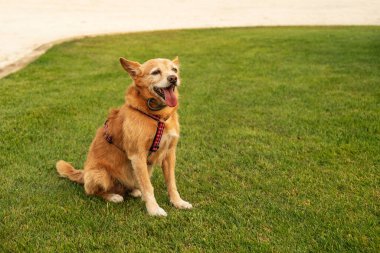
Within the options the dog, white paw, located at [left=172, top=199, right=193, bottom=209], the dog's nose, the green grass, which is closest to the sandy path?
the green grass

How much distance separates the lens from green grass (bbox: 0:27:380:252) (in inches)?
149

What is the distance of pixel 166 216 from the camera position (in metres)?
4.14

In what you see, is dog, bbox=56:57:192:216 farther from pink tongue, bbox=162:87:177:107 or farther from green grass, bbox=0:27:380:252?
green grass, bbox=0:27:380:252

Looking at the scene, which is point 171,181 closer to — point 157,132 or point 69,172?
point 157,132

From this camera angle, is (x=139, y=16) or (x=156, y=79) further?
(x=139, y=16)

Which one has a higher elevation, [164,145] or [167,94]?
[167,94]

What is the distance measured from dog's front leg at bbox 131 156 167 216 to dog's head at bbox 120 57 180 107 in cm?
59

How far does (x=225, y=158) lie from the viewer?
18.0ft

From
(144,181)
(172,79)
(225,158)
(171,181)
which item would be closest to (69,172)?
(144,181)

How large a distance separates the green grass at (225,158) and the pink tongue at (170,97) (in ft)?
3.22

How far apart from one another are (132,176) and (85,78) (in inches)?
225

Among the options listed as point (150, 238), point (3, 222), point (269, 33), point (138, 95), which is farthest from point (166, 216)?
point (269, 33)

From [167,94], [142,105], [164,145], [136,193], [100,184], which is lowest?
[136,193]

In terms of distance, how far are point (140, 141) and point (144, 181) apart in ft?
1.23
